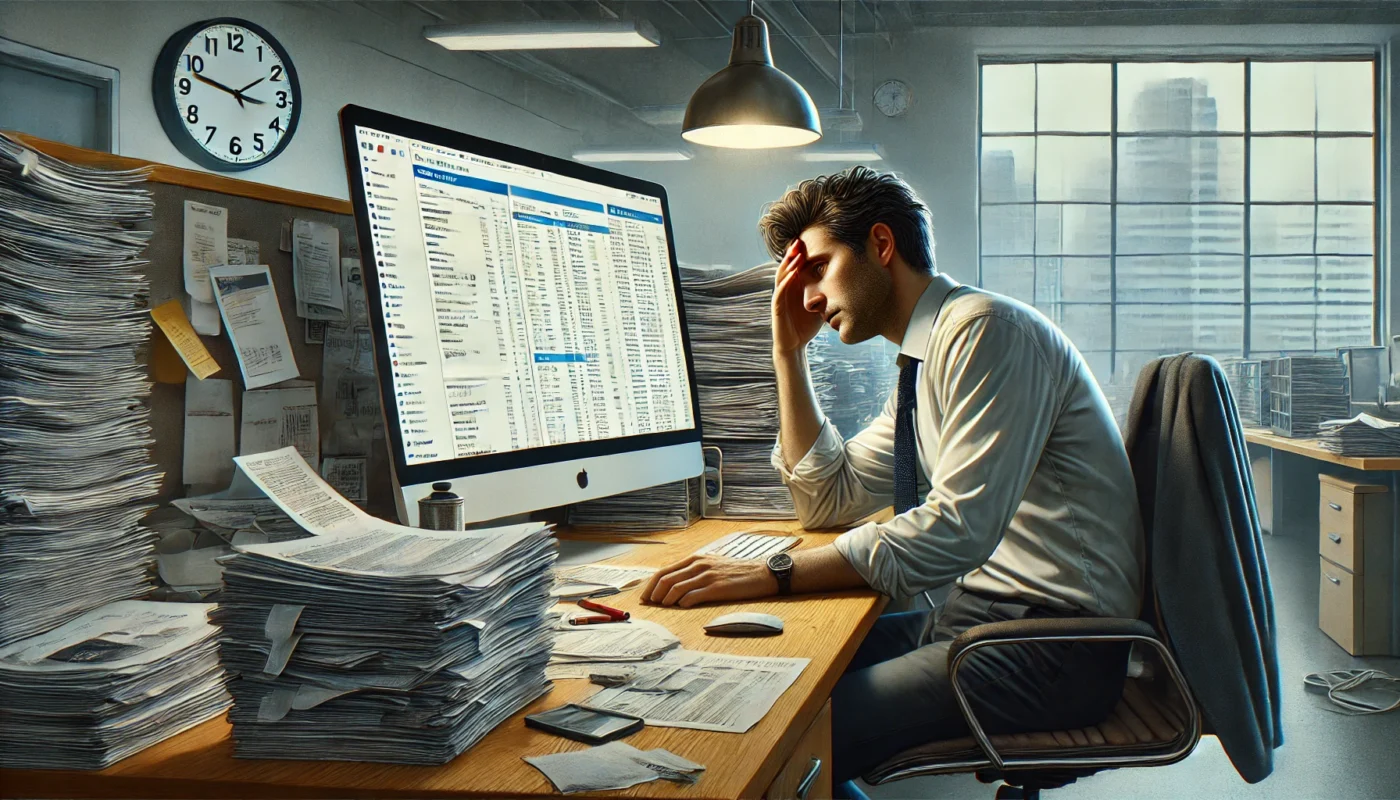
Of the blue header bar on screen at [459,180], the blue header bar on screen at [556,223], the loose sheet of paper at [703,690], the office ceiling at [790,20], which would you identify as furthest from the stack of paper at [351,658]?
the office ceiling at [790,20]

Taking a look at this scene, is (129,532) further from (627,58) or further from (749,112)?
(627,58)

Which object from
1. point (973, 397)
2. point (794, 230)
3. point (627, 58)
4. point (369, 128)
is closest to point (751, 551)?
point (973, 397)

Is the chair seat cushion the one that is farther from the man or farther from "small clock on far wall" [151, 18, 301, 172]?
"small clock on far wall" [151, 18, 301, 172]

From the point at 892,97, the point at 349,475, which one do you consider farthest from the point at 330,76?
the point at 349,475

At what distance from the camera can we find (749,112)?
2342 millimetres

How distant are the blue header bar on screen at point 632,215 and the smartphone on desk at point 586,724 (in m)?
0.93

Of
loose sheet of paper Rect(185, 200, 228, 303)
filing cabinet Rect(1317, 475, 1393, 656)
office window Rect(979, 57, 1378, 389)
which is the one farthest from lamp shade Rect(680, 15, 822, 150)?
office window Rect(979, 57, 1378, 389)

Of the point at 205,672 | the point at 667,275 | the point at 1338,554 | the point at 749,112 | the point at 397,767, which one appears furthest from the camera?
the point at 1338,554

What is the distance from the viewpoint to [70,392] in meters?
0.91

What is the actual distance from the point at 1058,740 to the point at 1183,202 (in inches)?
221

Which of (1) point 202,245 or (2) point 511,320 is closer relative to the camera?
(1) point 202,245

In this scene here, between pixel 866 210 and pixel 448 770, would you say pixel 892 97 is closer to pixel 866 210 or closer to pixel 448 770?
pixel 866 210

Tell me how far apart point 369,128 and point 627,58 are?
5.19 metres

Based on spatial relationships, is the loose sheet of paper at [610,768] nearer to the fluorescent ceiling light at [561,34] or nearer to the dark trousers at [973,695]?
the dark trousers at [973,695]
